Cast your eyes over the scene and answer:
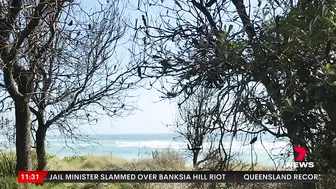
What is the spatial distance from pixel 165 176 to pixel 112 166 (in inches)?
112

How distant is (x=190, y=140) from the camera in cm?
635

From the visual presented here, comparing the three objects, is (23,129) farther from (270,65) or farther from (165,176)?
(270,65)

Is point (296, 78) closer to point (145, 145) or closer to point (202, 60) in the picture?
point (202, 60)

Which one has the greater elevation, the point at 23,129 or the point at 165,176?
the point at 23,129

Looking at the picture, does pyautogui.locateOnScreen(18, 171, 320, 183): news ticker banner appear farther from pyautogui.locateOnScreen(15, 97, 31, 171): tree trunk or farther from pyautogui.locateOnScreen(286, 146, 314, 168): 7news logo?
pyautogui.locateOnScreen(15, 97, 31, 171): tree trunk

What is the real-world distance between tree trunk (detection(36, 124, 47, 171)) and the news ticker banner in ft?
2.94

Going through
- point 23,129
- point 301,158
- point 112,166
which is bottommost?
point 112,166

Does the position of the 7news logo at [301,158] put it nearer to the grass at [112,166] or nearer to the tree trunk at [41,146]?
the grass at [112,166]

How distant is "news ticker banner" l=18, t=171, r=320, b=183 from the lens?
3549mm

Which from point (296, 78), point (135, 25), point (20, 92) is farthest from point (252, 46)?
point (20, 92)

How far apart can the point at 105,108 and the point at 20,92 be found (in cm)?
136

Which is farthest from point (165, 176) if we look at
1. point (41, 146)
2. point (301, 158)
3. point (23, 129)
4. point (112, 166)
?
point (112, 166)

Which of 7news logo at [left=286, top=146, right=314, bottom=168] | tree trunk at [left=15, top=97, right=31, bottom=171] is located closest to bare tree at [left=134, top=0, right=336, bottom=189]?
7news logo at [left=286, top=146, right=314, bottom=168]

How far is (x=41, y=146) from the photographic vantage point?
6320mm
